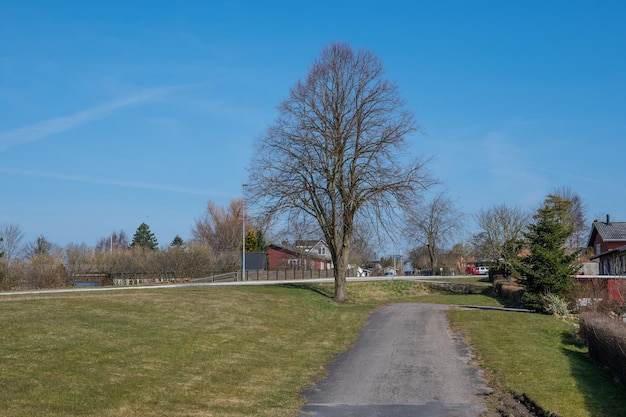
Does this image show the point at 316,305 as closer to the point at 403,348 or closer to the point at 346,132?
the point at 346,132

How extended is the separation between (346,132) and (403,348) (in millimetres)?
19242

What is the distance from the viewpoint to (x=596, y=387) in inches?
543

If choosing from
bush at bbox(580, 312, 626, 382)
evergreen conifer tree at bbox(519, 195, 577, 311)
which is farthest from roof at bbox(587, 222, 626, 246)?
bush at bbox(580, 312, 626, 382)

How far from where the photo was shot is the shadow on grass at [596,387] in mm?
11688

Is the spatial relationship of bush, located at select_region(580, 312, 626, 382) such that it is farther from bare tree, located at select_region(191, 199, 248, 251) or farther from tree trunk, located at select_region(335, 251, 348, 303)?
bare tree, located at select_region(191, 199, 248, 251)

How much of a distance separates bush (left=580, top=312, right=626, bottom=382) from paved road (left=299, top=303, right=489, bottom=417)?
3.16m

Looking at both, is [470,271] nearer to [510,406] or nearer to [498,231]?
[498,231]

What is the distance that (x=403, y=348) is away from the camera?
19.7m

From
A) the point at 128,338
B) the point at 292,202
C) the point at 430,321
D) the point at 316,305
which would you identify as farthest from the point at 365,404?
the point at 292,202

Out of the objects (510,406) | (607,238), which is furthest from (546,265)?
(607,238)

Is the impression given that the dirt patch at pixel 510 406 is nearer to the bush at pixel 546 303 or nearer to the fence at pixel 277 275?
the bush at pixel 546 303

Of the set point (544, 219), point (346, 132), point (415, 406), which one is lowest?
point (415, 406)

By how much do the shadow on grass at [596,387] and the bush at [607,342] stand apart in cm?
23

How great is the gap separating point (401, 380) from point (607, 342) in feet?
18.1
